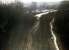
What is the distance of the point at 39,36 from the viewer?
1049 mm

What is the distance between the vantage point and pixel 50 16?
1055 mm

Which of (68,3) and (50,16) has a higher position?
(68,3)

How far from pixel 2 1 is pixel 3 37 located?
0.33 m

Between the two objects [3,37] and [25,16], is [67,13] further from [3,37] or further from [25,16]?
[3,37]

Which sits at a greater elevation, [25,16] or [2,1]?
[2,1]

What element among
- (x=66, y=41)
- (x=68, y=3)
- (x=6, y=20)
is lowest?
(x=66, y=41)

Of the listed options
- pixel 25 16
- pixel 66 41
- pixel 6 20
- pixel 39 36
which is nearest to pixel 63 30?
pixel 66 41

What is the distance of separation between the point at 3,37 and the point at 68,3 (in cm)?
66

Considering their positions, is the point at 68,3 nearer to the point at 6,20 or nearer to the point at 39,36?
the point at 39,36

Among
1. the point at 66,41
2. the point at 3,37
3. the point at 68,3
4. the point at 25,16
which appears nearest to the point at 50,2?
the point at 68,3

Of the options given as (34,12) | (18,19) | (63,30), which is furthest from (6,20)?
(63,30)

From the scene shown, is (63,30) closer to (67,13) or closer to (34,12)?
(67,13)

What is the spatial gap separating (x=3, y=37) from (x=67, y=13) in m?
0.62

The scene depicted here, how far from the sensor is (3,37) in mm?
1058
